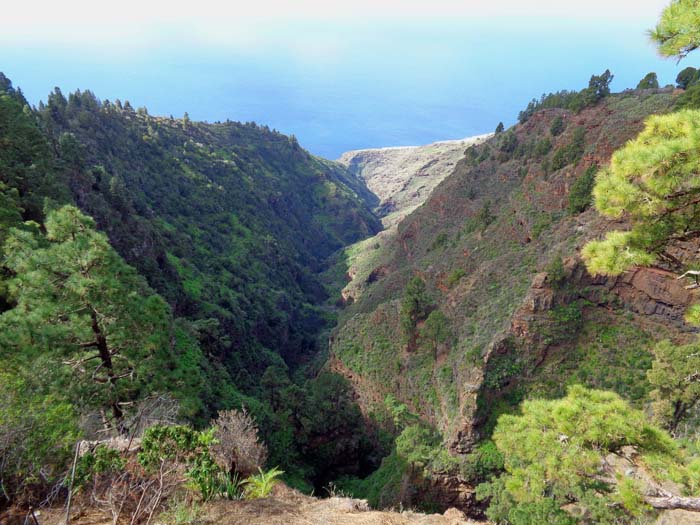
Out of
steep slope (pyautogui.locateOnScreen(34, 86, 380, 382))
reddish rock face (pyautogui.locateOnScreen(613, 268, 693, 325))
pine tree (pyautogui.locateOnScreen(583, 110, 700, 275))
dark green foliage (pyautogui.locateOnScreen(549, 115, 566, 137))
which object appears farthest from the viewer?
dark green foliage (pyautogui.locateOnScreen(549, 115, 566, 137))

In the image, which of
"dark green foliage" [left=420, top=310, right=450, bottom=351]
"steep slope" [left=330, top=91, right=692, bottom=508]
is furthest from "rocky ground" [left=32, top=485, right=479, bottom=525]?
"dark green foliage" [left=420, top=310, right=450, bottom=351]

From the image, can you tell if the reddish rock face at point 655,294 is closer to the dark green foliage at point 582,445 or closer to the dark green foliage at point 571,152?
the dark green foliage at point 582,445

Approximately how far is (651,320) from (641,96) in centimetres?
2502

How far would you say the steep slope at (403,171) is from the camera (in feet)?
363

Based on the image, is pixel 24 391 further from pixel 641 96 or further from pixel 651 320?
pixel 641 96

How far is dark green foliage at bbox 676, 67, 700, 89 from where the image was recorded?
3412cm

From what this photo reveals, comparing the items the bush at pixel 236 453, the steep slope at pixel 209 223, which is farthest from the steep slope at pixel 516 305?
the bush at pixel 236 453

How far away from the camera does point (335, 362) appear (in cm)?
3569

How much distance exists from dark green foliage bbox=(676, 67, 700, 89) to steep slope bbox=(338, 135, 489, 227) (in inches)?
2381

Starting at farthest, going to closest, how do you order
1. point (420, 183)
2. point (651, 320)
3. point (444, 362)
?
point (420, 183) → point (444, 362) → point (651, 320)

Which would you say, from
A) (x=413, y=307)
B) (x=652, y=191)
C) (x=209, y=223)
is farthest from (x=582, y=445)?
(x=209, y=223)

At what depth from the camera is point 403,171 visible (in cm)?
13962

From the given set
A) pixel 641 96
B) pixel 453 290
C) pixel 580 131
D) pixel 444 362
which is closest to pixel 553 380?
pixel 444 362

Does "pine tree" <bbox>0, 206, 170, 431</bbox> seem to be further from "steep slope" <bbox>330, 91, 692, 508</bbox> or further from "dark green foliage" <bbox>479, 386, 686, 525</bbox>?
"steep slope" <bbox>330, 91, 692, 508</bbox>
